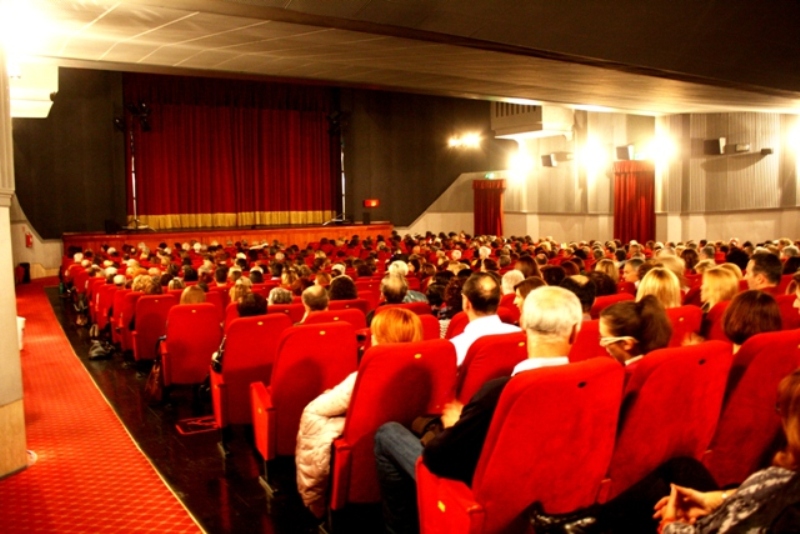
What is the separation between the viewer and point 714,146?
15070 mm

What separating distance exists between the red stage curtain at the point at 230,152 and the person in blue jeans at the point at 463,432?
1772 cm

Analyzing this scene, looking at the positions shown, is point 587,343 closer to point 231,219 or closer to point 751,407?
point 751,407

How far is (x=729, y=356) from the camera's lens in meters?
2.48

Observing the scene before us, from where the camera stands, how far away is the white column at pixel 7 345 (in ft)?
13.4

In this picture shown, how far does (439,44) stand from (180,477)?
5800 millimetres

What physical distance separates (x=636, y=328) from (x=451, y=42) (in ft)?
19.2

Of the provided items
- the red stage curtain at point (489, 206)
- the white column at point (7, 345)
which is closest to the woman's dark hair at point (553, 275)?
the white column at point (7, 345)

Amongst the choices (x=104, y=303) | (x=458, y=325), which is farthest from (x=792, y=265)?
(x=104, y=303)

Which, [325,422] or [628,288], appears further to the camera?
[628,288]

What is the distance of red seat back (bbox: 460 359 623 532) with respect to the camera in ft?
6.78

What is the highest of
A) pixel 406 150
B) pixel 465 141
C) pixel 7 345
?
pixel 465 141

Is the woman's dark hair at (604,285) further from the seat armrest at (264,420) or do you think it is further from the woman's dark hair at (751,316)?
the seat armrest at (264,420)

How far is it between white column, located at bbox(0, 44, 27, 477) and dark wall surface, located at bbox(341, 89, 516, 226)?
696 inches

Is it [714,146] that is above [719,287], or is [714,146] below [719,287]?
above
